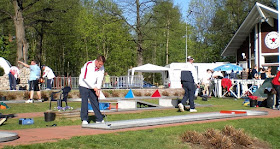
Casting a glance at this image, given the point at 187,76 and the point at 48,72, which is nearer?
the point at 187,76

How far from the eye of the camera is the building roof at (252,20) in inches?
1098

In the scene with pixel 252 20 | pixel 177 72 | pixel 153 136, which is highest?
pixel 252 20

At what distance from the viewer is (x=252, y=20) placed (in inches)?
1203

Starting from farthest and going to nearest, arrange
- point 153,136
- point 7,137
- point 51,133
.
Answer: point 51,133, point 153,136, point 7,137

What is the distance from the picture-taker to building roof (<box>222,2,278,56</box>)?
91.5 feet

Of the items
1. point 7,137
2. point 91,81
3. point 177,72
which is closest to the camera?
point 7,137

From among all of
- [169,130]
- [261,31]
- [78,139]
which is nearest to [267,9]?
[261,31]

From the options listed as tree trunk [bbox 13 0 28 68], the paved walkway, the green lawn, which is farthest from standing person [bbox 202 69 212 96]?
the paved walkway

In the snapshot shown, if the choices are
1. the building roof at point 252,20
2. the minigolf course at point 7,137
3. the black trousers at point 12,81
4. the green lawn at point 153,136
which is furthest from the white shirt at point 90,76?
the building roof at point 252,20

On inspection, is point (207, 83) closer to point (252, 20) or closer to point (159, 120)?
point (252, 20)

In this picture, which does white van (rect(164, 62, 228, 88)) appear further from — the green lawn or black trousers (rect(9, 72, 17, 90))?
the green lawn

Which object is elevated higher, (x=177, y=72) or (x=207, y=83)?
(x=177, y=72)

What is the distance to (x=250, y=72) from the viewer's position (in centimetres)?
2616

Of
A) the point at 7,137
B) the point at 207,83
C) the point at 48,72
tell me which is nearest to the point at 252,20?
the point at 207,83
